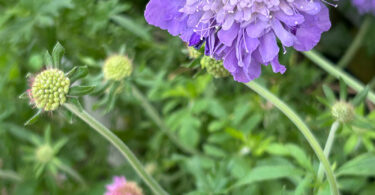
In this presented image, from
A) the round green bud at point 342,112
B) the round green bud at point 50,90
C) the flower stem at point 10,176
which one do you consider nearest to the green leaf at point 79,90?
the round green bud at point 50,90

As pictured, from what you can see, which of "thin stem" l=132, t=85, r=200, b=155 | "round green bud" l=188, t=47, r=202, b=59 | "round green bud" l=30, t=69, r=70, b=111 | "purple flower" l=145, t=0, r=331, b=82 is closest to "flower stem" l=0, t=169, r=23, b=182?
"thin stem" l=132, t=85, r=200, b=155

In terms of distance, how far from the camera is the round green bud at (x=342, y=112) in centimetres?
103

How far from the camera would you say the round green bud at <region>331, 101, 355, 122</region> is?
103cm

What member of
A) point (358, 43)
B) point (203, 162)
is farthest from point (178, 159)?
point (358, 43)

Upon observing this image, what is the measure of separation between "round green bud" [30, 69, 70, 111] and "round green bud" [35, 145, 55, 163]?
542 millimetres

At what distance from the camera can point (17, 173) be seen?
1.72m

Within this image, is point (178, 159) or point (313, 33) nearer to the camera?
point (313, 33)

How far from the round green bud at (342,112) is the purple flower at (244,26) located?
0.25 m

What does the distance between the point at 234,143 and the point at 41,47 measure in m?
0.75

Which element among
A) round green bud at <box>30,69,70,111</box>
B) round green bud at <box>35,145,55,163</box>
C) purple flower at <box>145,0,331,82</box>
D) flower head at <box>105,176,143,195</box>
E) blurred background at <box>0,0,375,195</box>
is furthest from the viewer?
round green bud at <box>35,145,55,163</box>

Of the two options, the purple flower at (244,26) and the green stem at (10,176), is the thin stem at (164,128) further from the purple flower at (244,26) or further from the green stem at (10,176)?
the purple flower at (244,26)

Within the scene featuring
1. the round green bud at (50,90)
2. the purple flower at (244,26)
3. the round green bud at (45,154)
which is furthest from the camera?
the round green bud at (45,154)

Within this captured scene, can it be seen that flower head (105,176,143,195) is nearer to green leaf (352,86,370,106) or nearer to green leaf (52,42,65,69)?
green leaf (52,42,65,69)

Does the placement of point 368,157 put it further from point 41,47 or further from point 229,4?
point 41,47
